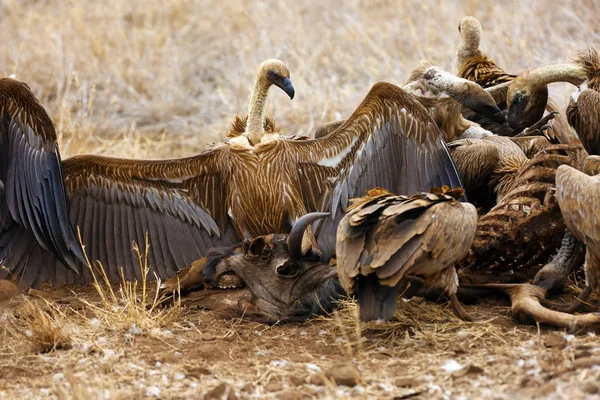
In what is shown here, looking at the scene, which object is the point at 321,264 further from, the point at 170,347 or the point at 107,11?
the point at 107,11

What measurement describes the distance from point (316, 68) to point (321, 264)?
19.8 ft

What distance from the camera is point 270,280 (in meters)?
5.64

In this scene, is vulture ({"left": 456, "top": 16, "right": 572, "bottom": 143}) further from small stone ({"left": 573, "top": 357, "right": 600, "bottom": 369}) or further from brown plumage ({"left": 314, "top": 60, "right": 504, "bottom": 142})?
small stone ({"left": 573, "top": 357, "right": 600, "bottom": 369})

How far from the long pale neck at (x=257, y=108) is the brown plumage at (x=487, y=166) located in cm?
136

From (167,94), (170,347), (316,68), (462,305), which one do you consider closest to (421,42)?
(316,68)

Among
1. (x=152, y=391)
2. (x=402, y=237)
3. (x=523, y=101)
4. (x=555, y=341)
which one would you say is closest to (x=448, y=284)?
(x=402, y=237)

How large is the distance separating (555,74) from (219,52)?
6389 mm

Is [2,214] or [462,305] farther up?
[2,214]

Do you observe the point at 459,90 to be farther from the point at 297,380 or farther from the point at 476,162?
the point at 297,380

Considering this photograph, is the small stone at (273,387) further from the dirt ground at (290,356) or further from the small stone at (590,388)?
the small stone at (590,388)

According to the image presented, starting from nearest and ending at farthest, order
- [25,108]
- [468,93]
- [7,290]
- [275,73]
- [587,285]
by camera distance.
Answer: [587,285], [25,108], [7,290], [275,73], [468,93]

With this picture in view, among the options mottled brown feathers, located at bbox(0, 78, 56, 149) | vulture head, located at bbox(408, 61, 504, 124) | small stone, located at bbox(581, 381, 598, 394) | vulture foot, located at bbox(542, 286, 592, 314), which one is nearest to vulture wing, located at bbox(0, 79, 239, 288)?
mottled brown feathers, located at bbox(0, 78, 56, 149)

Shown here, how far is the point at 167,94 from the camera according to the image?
1134 cm

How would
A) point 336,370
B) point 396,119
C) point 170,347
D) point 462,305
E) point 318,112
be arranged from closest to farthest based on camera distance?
point 336,370 → point 170,347 → point 462,305 → point 396,119 → point 318,112
